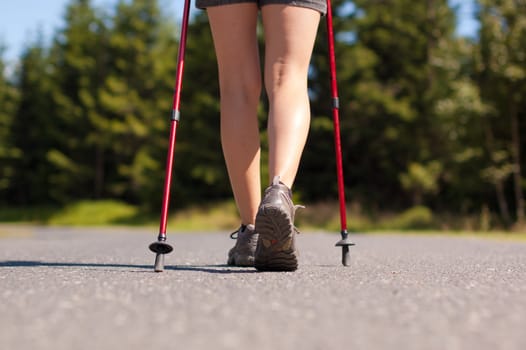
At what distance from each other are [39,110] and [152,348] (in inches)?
1489

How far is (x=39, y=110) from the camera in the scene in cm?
3628

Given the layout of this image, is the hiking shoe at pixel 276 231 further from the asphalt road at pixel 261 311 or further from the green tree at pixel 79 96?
the green tree at pixel 79 96

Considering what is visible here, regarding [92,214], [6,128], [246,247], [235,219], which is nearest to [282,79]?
[246,247]

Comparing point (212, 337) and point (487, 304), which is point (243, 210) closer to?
point (487, 304)

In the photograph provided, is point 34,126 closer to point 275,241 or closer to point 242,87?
point 242,87

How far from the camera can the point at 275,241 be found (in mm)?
2373

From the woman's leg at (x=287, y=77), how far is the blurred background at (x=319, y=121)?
10.3 metres

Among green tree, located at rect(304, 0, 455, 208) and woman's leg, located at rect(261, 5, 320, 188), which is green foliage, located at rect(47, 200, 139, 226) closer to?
green tree, located at rect(304, 0, 455, 208)

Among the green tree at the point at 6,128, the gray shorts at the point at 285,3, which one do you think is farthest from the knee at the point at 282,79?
the green tree at the point at 6,128

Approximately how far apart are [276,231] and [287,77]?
0.76 meters

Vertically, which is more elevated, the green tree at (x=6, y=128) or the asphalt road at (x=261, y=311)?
the green tree at (x=6, y=128)

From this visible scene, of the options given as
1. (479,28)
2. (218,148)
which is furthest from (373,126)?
(479,28)

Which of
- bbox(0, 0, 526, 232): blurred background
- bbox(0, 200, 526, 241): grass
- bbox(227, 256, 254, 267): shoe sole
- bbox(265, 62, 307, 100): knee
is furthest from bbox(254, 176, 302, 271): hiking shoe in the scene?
bbox(0, 0, 526, 232): blurred background

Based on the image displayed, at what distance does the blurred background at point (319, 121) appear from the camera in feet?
46.2
